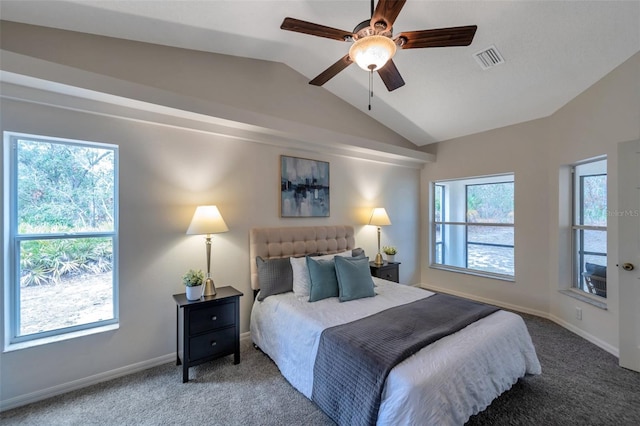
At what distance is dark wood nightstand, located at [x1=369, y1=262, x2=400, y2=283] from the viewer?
4.08m

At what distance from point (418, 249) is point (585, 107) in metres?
3.08

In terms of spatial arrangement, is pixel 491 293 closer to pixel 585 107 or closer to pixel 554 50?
pixel 585 107

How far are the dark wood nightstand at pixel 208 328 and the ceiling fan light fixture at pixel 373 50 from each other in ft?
7.59

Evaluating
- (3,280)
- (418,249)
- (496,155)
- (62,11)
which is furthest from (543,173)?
(3,280)

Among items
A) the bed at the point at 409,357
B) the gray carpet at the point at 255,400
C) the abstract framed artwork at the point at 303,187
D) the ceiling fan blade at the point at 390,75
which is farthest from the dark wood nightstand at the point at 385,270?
the ceiling fan blade at the point at 390,75

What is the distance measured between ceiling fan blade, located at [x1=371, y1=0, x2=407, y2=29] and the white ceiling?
3.20 ft

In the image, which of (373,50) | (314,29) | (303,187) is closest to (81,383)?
(303,187)

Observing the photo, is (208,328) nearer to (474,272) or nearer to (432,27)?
(432,27)

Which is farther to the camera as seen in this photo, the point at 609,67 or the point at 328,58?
→ the point at 328,58

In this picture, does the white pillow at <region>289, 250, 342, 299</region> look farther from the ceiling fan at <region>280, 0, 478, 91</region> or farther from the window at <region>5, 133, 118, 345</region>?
the ceiling fan at <region>280, 0, 478, 91</region>

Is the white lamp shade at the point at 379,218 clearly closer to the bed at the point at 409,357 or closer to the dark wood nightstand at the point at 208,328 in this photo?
the bed at the point at 409,357

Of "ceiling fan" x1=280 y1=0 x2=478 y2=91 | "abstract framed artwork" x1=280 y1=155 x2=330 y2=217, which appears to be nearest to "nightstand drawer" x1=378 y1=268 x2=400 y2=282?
"abstract framed artwork" x1=280 y1=155 x2=330 y2=217

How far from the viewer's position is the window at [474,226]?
4.60 metres

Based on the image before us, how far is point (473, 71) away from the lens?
3133 mm
